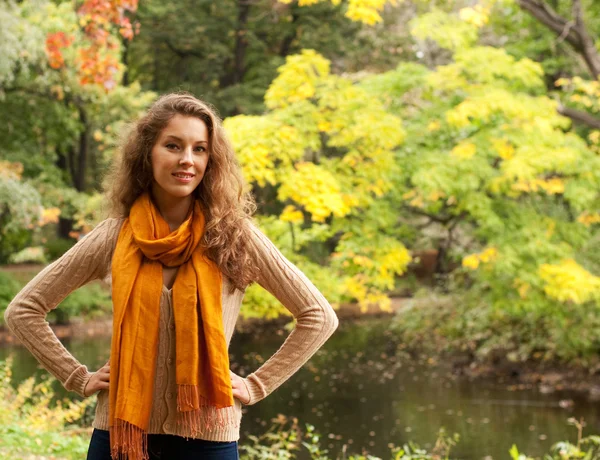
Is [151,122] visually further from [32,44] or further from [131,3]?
A: [32,44]

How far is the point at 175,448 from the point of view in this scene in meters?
2.21

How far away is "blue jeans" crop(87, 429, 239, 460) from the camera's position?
86.6 inches

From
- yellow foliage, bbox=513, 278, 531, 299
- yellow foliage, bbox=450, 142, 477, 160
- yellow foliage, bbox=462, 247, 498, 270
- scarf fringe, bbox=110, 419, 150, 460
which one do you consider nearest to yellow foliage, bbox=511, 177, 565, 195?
yellow foliage, bbox=450, 142, 477, 160

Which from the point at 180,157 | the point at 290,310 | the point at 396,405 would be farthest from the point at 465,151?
the point at 180,157

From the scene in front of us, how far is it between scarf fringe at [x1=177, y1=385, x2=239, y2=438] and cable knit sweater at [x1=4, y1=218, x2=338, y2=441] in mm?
19

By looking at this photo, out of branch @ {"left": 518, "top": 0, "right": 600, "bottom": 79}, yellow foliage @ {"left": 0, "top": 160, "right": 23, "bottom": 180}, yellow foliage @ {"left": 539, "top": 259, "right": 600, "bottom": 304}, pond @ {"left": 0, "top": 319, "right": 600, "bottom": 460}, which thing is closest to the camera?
yellow foliage @ {"left": 539, "top": 259, "right": 600, "bottom": 304}

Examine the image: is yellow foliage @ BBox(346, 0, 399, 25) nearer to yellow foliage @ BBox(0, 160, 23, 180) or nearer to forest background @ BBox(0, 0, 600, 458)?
forest background @ BBox(0, 0, 600, 458)

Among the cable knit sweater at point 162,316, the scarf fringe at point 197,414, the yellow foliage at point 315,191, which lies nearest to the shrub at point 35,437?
the cable knit sweater at point 162,316

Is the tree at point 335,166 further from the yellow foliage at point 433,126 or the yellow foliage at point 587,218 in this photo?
the yellow foliage at point 587,218

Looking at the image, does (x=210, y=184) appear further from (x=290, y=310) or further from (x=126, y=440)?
(x=126, y=440)

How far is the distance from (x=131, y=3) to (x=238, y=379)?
4887 mm

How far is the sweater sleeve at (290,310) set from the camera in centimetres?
233

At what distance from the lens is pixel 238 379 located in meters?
2.32

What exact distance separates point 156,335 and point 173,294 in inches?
4.6
